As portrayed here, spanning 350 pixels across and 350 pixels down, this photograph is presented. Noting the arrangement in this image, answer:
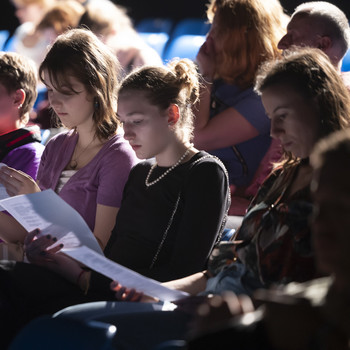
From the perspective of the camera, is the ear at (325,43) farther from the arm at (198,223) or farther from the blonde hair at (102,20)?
the blonde hair at (102,20)

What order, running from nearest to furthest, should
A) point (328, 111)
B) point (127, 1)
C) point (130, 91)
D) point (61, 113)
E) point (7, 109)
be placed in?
point (328, 111) < point (130, 91) < point (61, 113) < point (7, 109) < point (127, 1)

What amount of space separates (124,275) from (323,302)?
1.81 ft

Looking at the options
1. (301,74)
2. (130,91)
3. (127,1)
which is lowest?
(127,1)

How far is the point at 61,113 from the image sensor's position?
2238 mm

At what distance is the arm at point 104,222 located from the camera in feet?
6.82

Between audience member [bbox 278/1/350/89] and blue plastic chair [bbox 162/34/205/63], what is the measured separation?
4.85ft

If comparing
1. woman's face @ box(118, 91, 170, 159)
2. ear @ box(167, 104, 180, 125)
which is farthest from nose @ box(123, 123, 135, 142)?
ear @ box(167, 104, 180, 125)

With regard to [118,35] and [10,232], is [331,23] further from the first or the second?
[118,35]

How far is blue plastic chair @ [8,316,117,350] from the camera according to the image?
4.32 ft

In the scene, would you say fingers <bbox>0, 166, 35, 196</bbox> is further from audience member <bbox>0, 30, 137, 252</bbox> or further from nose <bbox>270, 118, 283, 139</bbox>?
nose <bbox>270, 118, 283, 139</bbox>

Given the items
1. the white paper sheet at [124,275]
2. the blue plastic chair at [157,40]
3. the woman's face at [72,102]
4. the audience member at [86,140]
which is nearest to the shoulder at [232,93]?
the audience member at [86,140]

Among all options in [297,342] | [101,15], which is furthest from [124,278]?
[101,15]

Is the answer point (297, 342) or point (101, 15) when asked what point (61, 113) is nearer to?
point (297, 342)

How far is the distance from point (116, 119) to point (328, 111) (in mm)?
937
